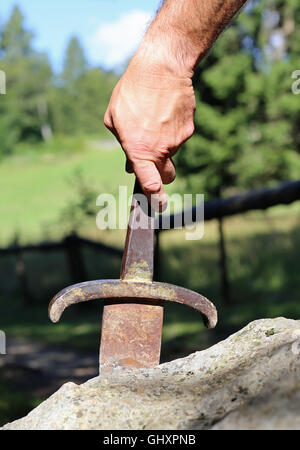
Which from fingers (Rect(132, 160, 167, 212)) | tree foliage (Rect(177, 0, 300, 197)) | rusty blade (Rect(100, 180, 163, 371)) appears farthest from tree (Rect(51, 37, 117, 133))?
rusty blade (Rect(100, 180, 163, 371))

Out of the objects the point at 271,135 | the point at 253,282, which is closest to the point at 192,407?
the point at 253,282

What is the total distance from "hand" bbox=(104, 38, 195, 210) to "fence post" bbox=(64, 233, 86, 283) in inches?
276

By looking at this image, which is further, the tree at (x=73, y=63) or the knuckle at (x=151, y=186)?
the tree at (x=73, y=63)

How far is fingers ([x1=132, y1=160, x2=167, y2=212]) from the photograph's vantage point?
1592 mm

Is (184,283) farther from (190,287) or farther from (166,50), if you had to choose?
(166,50)

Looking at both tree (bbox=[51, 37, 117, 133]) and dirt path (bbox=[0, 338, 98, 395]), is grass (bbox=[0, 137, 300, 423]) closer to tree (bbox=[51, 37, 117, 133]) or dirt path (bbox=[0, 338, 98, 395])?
dirt path (bbox=[0, 338, 98, 395])

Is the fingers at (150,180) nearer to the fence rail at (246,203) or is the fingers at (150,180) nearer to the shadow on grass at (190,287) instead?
the shadow on grass at (190,287)

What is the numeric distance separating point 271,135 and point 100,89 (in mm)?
43620

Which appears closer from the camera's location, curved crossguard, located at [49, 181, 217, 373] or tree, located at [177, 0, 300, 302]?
curved crossguard, located at [49, 181, 217, 373]

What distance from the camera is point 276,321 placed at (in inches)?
62.7

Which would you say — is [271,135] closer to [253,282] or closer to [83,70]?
[253,282]

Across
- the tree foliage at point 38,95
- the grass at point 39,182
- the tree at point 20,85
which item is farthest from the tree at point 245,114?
the tree foliage at point 38,95

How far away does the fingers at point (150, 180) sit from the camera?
62.7 inches

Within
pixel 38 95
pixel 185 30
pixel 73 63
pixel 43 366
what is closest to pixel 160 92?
pixel 185 30
